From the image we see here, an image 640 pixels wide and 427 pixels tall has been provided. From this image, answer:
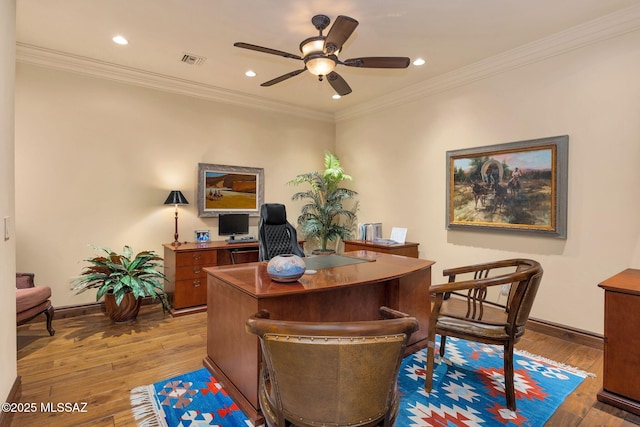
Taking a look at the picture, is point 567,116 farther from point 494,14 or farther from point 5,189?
point 5,189

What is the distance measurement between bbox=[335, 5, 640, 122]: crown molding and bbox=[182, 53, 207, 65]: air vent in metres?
2.62

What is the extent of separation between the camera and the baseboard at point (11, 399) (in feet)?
5.94

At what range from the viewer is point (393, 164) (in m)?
4.95

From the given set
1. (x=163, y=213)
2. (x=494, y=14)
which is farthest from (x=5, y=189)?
(x=494, y=14)

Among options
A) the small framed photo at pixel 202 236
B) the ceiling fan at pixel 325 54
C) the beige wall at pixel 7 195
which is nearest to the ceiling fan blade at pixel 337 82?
the ceiling fan at pixel 325 54

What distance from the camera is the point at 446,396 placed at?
2.25m

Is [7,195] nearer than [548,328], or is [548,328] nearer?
[7,195]

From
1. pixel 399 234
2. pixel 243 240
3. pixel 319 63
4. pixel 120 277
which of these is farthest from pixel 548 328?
pixel 120 277

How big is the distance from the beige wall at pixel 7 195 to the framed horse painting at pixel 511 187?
414 cm

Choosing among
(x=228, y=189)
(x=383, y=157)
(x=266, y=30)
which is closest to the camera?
(x=266, y=30)

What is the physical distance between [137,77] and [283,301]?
3.70 metres

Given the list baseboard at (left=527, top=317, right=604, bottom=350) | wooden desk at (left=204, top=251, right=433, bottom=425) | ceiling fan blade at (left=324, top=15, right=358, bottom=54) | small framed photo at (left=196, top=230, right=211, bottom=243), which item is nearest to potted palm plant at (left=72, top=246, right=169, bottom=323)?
small framed photo at (left=196, top=230, right=211, bottom=243)

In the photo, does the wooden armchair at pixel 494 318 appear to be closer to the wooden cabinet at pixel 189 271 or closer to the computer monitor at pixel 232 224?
the wooden cabinet at pixel 189 271

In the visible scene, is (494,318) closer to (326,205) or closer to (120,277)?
(326,205)
